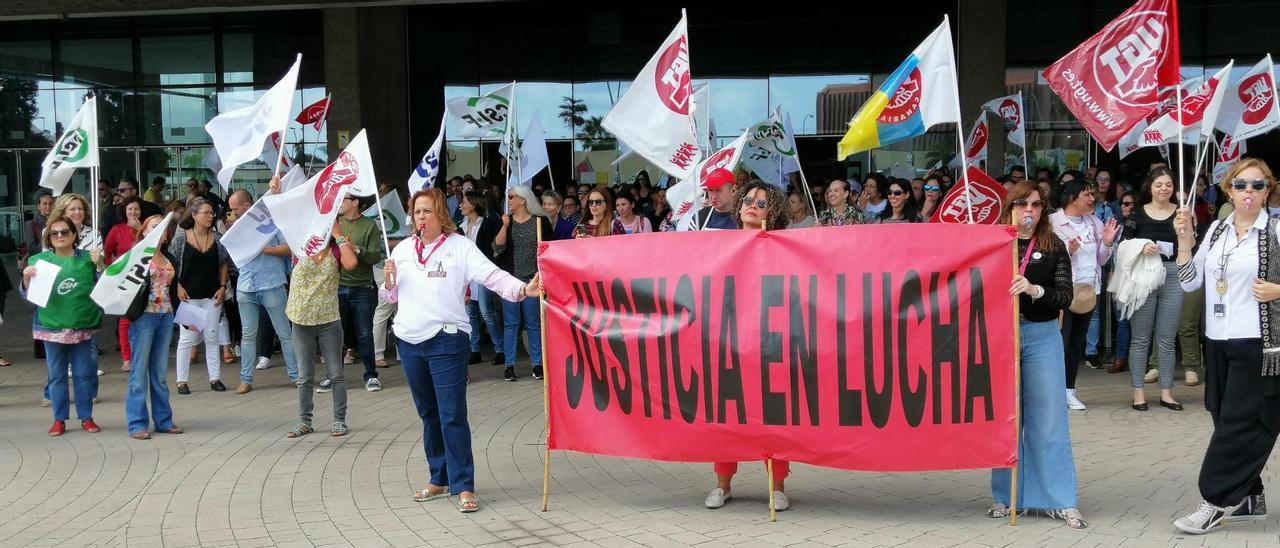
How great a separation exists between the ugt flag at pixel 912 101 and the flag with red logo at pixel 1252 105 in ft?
17.9

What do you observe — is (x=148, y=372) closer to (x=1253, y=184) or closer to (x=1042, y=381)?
(x=1042, y=381)

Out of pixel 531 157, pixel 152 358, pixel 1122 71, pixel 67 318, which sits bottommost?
pixel 152 358

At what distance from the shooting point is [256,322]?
36.2ft

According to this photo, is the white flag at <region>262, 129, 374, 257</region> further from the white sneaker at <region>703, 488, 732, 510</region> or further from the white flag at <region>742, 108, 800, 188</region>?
the white flag at <region>742, 108, 800, 188</region>

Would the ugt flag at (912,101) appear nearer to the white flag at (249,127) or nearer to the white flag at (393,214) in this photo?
the white flag at (249,127)

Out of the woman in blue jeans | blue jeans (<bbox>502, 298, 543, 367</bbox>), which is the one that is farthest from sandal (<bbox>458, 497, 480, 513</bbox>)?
blue jeans (<bbox>502, 298, 543, 367</bbox>)

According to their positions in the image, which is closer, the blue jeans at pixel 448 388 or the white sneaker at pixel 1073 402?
the blue jeans at pixel 448 388

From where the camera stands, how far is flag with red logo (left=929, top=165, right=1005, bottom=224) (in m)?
9.46

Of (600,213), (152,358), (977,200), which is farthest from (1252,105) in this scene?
(152,358)

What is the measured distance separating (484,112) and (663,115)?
4.88 metres

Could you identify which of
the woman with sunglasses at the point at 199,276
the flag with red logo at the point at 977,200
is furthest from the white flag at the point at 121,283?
the flag with red logo at the point at 977,200

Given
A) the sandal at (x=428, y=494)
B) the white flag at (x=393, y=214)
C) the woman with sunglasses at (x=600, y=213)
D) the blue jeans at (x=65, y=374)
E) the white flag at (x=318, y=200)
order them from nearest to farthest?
the sandal at (x=428, y=494) < the white flag at (x=318, y=200) < the blue jeans at (x=65, y=374) < the woman with sunglasses at (x=600, y=213) < the white flag at (x=393, y=214)

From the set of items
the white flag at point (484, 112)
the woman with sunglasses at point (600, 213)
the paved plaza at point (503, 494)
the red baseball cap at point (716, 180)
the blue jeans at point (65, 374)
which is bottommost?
the paved plaza at point (503, 494)

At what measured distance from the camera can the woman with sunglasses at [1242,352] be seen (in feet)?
18.7
